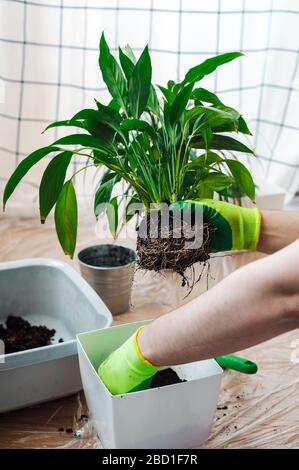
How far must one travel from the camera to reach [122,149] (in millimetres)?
1062

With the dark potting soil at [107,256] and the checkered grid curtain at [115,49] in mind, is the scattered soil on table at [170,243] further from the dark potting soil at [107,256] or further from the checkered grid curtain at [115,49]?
the checkered grid curtain at [115,49]

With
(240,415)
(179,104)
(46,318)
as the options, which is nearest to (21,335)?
(46,318)

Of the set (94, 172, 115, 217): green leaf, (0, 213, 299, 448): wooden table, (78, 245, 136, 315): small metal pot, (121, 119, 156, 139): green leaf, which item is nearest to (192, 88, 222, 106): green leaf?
(121, 119, 156, 139): green leaf

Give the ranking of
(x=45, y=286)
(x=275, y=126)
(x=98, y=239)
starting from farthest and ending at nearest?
(x=275, y=126) → (x=98, y=239) → (x=45, y=286)

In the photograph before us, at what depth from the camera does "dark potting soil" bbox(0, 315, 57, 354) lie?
3.86 feet

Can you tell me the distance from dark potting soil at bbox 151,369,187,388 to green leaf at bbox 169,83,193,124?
42 cm

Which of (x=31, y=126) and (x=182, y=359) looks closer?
(x=182, y=359)

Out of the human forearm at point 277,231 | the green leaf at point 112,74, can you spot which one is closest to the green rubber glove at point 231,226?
the human forearm at point 277,231

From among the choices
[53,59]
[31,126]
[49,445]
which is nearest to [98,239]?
[31,126]

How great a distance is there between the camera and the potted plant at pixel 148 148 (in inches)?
39.3

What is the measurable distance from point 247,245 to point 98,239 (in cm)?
76

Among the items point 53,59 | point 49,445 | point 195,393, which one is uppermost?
point 53,59

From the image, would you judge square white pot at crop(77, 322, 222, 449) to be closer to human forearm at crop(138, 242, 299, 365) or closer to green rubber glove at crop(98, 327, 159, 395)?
green rubber glove at crop(98, 327, 159, 395)

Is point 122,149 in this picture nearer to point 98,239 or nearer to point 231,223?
point 231,223
